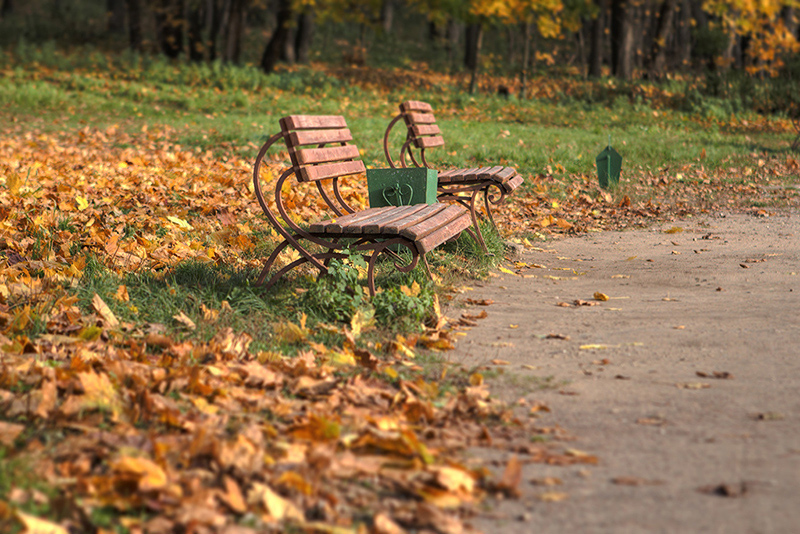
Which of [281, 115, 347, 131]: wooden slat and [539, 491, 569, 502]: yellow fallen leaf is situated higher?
[281, 115, 347, 131]: wooden slat

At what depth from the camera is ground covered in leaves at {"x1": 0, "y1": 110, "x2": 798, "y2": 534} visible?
2.22 m

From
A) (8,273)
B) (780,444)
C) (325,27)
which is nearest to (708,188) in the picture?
(780,444)

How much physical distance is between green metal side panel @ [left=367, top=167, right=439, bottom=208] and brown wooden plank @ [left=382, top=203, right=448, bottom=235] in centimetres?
29

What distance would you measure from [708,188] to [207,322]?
7.23m

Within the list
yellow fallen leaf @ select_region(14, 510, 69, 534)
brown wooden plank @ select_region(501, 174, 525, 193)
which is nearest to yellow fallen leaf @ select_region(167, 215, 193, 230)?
brown wooden plank @ select_region(501, 174, 525, 193)

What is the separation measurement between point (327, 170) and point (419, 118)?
236 centimetres

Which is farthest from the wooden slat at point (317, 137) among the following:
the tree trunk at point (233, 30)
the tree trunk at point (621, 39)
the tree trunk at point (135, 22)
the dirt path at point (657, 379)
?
the tree trunk at point (135, 22)

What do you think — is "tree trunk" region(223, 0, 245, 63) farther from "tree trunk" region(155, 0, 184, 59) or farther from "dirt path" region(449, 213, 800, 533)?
"dirt path" region(449, 213, 800, 533)

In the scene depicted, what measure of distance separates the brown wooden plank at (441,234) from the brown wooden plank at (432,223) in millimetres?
20

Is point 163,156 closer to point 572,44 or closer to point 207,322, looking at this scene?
point 207,322

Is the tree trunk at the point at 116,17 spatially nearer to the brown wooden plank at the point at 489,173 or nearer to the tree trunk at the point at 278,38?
the tree trunk at the point at 278,38

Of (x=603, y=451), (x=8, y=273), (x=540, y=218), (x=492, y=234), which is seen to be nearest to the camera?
(x=603, y=451)

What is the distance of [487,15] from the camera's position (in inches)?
837

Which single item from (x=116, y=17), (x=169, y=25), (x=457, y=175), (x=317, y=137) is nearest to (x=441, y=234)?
(x=317, y=137)
